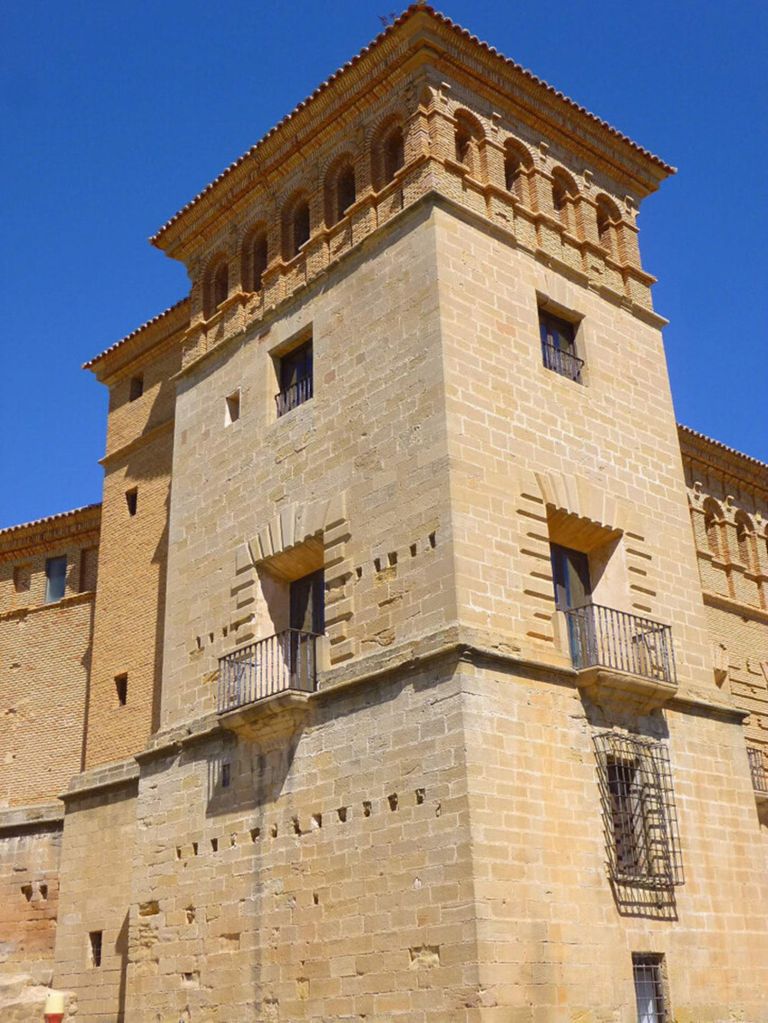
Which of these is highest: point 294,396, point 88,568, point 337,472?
point 88,568

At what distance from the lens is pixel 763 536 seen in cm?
2211

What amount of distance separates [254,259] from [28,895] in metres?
10.0

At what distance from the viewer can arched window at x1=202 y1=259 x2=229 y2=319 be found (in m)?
17.6

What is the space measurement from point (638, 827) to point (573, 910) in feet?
4.98

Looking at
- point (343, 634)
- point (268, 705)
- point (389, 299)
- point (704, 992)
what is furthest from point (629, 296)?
point (704, 992)

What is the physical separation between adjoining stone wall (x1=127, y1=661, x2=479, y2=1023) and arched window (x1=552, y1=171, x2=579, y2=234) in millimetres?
7059

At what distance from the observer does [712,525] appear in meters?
21.2

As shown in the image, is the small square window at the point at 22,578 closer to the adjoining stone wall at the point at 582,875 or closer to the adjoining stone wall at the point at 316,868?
the adjoining stone wall at the point at 316,868

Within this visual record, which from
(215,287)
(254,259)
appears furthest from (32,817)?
(254,259)

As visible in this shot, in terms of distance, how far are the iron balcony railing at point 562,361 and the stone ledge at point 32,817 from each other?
1011cm

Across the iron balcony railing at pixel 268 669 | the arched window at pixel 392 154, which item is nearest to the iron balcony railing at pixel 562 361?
the arched window at pixel 392 154

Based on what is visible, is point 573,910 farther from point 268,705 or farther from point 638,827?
point 268,705

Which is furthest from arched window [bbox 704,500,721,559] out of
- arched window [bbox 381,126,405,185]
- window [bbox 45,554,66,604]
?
window [bbox 45,554,66,604]

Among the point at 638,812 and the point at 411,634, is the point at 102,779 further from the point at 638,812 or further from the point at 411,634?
the point at 638,812
